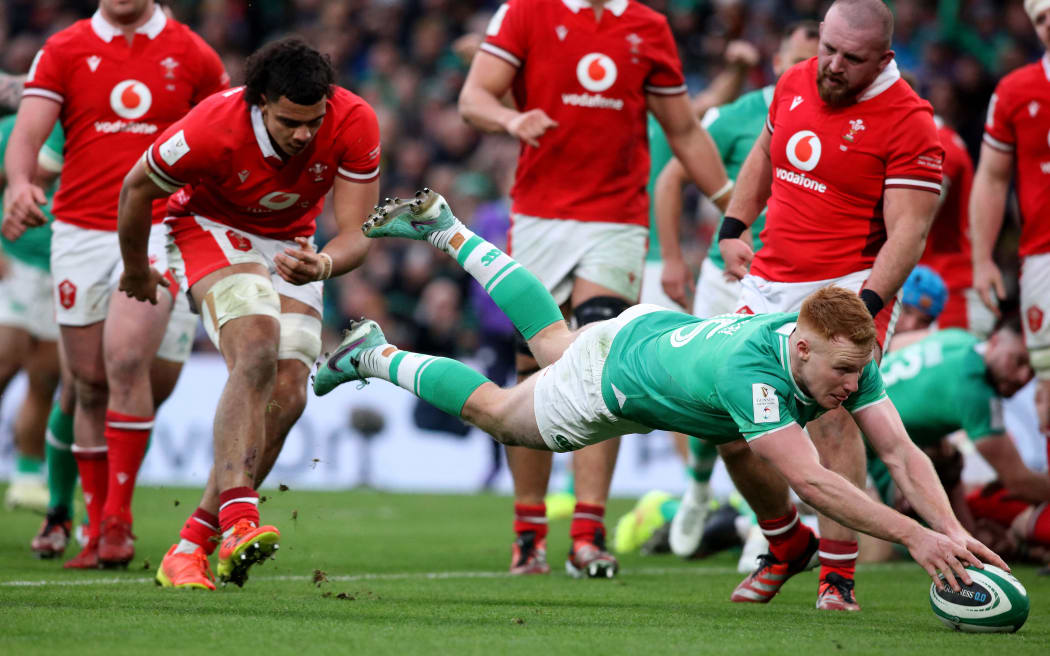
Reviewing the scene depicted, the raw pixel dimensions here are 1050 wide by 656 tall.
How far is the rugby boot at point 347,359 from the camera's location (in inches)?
220

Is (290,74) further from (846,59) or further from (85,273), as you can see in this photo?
(846,59)

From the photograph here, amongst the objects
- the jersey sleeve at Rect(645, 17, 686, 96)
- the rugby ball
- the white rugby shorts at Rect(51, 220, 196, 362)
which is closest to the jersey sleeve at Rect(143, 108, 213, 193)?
the white rugby shorts at Rect(51, 220, 196, 362)

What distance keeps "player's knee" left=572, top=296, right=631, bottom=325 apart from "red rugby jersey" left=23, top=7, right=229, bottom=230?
199 cm

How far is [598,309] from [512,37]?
4.50 feet

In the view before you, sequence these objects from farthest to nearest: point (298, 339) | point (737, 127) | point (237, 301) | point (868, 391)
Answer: point (737, 127)
point (298, 339)
point (237, 301)
point (868, 391)

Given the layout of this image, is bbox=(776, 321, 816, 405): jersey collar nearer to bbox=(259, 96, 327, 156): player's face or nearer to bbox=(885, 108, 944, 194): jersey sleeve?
bbox=(885, 108, 944, 194): jersey sleeve

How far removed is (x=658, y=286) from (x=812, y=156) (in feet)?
12.0

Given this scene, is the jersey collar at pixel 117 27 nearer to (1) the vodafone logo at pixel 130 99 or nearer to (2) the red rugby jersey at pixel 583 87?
(1) the vodafone logo at pixel 130 99

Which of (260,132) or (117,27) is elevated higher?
(117,27)

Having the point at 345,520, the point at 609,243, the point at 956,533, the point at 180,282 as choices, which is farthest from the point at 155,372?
the point at 956,533

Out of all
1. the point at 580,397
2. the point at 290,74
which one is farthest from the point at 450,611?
the point at 290,74

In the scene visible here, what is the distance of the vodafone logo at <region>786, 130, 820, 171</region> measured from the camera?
18.0 feet

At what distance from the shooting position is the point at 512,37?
678 cm

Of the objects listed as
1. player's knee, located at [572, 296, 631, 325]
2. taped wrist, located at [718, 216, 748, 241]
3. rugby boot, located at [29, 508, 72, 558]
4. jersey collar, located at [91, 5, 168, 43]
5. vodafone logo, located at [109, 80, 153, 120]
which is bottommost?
rugby boot, located at [29, 508, 72, 558]
